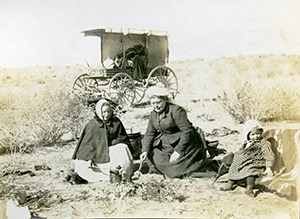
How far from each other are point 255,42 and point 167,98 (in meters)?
0.54

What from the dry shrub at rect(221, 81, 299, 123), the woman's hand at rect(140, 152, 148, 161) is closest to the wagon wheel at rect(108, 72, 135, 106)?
the woman's hand at rect(140, 152, 148, 161)

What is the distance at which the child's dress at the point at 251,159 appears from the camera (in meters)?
2.66

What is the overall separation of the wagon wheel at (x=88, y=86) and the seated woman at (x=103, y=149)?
52 mm

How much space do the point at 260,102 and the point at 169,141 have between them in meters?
0.51

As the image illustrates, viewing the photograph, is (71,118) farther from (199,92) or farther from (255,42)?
(255,42)

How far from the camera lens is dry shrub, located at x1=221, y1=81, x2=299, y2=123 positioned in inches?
105

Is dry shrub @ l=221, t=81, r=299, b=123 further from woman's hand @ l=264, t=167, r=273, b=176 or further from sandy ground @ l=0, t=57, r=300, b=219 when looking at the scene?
woman's hand @ l=264, t=167, r=273, b=176

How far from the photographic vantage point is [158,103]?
2.76 meters

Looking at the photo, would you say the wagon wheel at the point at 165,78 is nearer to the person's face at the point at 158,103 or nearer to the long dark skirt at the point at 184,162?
the person's face at the point at 158,103

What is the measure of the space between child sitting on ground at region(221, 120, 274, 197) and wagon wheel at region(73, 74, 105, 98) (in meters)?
0.80

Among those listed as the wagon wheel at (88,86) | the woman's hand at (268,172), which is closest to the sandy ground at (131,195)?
the woman's hand at (268,172)

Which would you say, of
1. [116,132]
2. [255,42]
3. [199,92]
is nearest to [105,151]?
[116,132]

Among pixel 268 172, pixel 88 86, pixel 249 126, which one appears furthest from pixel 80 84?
pixel 268 172

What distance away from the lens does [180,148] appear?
2.73 m
